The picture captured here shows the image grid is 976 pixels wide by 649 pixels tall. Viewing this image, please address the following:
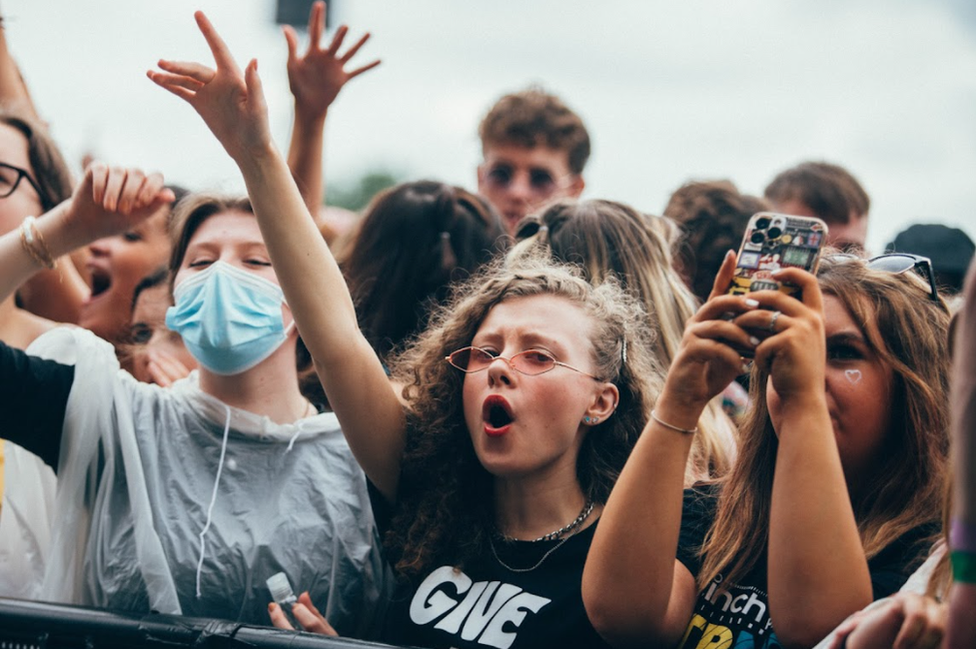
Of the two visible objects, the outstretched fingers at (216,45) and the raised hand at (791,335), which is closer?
the raised hand at (791,335)

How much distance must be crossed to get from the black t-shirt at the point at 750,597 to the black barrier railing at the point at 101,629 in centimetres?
75

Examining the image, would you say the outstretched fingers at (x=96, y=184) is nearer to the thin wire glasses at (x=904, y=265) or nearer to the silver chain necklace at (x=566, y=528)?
the silver chain necklace at (x=566, y=528)

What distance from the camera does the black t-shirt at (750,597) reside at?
1737 millimetres

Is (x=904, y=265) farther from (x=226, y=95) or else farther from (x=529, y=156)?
(x=529, y=156)

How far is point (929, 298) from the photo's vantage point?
6.60 feet

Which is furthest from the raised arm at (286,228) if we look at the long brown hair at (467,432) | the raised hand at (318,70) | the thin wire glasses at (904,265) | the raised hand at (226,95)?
the thin wire glasses at (904,265)

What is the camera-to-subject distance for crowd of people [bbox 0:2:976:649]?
160 centimetres

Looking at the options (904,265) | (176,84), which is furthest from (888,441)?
(176,84)

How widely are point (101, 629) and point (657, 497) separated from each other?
3.27 ft

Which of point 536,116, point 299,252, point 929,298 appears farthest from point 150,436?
point 536,116

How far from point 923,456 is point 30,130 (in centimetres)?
260

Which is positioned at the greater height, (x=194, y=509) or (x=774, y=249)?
(x=774, y=249)

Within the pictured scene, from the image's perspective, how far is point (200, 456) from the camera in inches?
94.3

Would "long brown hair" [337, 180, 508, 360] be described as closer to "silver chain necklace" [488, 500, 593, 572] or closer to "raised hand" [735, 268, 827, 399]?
"silver chain necklace" [488, 500, 593, 572]
